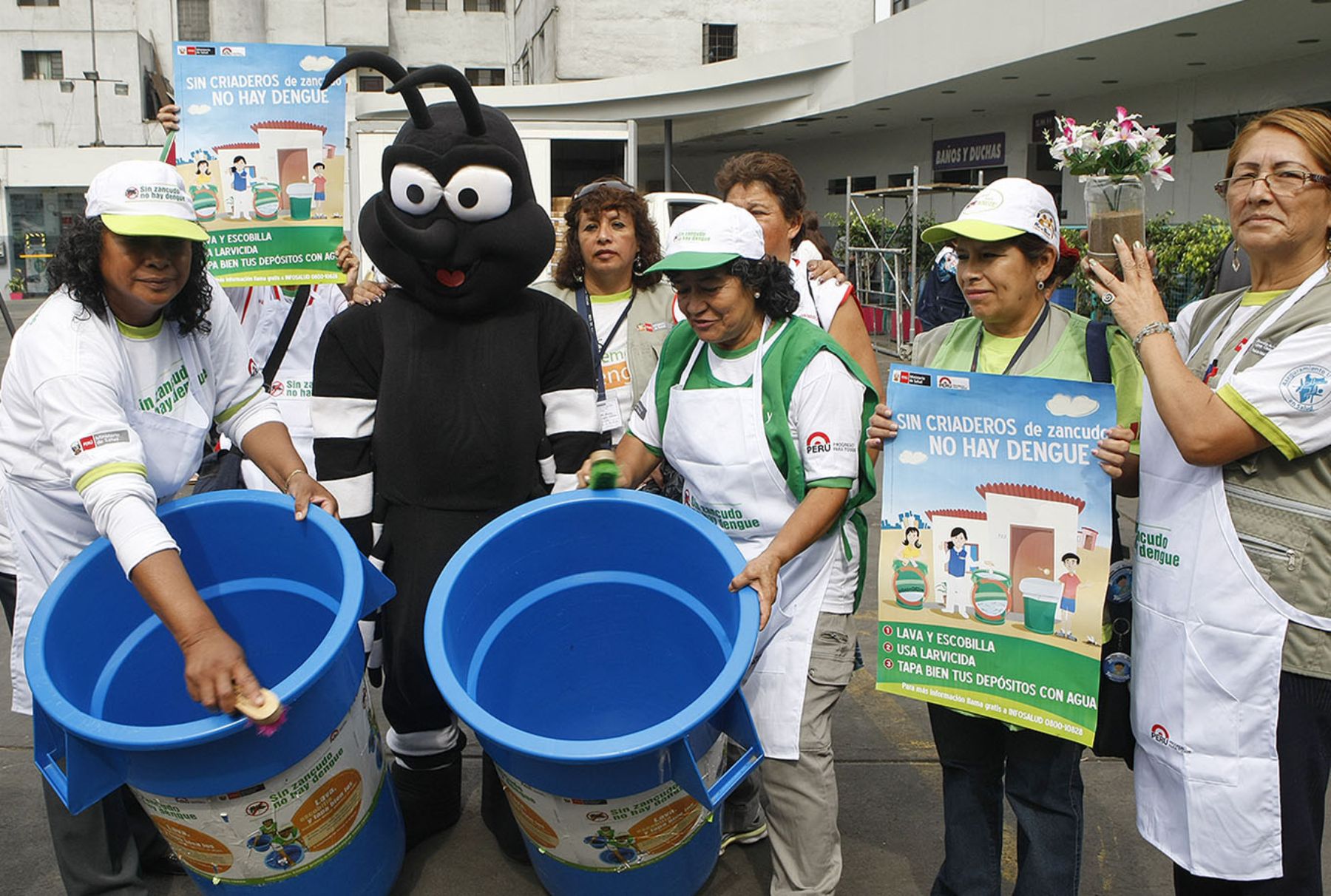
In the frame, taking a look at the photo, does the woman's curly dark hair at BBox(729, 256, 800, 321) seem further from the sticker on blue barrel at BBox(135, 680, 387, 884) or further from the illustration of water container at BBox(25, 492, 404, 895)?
the sticker on blue barrel at BBox(135, 680, 387, 884)

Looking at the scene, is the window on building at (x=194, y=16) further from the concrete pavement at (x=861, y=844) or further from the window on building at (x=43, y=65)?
the concrete pavement at (x=861, y=844)

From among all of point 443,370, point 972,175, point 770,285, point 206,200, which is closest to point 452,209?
point 443,370

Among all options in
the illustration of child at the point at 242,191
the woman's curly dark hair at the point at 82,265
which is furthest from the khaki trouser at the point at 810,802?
the illustration of child at the point at 242,191

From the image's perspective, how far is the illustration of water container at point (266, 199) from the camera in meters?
3.69

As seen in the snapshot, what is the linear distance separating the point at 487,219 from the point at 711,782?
1.46 m

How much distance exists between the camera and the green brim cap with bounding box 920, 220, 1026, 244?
236cm

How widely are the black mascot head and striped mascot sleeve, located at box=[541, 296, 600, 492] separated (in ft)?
0.54

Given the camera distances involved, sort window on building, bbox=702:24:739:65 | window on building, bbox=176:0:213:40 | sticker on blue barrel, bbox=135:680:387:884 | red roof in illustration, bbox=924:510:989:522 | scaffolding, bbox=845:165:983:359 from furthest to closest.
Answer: window on building, bbox=176:0:213:40 → window on building, bbox=702:24:739:65 → scaffolding, bbox=845:165:983:359 → red roof in illustration, bbox=924:510:989:522 → sticker on blue barrel, bbox=135:680:387:884

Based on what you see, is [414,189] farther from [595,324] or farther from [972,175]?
[972,175]

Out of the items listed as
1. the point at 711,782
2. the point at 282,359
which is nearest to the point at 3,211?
the point at 282,359

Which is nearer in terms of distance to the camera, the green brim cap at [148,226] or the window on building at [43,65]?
the green brim cap at [148,226]

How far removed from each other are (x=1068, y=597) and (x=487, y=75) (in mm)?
40847

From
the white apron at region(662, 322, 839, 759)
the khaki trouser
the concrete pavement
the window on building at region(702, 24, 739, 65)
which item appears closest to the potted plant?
the white apron at region(662, 322, 839, 759)

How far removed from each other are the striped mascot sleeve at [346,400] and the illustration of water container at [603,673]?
0.51 metres
